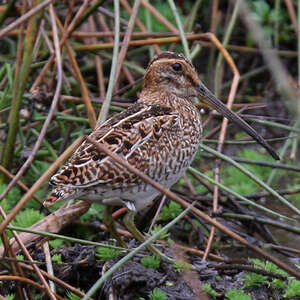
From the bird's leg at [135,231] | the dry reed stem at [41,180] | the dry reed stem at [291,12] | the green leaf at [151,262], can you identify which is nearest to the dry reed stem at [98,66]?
the dry reed stem at [291,12]

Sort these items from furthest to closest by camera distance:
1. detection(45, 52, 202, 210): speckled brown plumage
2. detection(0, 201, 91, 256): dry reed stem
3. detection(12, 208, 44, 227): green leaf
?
detection(12, 208, 44, 227): green leaf → detection(45, 52, 202, 210): speckled brown plumage → detection(0, 201, 91, 256): dry reed stem

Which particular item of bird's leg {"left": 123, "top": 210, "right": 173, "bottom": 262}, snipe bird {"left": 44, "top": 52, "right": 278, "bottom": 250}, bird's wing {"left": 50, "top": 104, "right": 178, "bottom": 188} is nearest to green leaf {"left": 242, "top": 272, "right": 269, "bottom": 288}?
bird's leg {"left": 123, "top": 210, "right": 173, "bottom": 262}

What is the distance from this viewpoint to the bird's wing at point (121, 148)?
9.09ft

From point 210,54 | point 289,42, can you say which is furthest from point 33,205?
point 289,42

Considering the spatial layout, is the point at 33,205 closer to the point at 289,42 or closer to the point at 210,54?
the point at 210,54

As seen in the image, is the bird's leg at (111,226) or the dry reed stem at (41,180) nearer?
the dry reed stem at (41,180)

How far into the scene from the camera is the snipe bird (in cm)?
279

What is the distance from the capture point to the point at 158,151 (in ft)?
9.77

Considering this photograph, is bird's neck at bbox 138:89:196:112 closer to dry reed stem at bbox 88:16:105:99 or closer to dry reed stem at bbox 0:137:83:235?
dry reed stem at bbox 0:137:83:235

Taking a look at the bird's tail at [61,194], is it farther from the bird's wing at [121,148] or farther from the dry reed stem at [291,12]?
the dry reed stem at [291,12]

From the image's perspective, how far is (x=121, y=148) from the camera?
2.89m

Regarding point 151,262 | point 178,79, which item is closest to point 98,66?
point 178,79

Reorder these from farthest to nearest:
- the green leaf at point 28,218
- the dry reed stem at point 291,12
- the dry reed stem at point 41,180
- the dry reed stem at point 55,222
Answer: the dry reed stem at point 291,12 < the green leaf at point 28,218 < the dry reed stem at point 55,222 < the dry reed stem at point 41,180

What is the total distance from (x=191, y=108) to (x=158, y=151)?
0.52 meters
